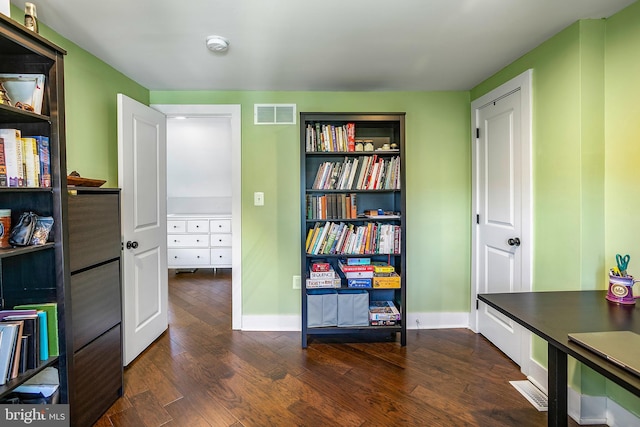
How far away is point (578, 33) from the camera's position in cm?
160

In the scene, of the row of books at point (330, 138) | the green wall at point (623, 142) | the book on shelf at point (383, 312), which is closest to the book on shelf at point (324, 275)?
the book on shelf at point (383, 312)

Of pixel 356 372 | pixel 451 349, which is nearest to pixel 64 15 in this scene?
pixel 356 372

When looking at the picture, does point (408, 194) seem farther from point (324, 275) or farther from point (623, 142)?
point (623, 142)

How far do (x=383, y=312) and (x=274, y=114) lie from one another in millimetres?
2020

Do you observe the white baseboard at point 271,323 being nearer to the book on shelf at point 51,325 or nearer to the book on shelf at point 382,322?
the book on shelf at point 382,322

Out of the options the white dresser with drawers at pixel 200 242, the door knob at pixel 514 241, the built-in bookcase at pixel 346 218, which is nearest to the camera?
the door knob at pixel 514 241

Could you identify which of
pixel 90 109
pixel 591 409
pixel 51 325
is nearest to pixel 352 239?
pixel 591 409

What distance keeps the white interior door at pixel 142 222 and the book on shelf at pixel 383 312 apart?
6.13 ft

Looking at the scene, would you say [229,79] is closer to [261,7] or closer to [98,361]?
[261,7]

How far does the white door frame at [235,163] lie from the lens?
2.58 meters

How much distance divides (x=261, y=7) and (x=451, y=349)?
2.73 m

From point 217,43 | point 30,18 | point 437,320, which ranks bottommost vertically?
point 437,320

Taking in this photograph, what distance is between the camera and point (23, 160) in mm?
1213

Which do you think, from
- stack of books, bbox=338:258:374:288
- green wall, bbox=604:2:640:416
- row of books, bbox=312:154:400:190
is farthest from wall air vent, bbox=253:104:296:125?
green wall, bbox=604:2:640:416
